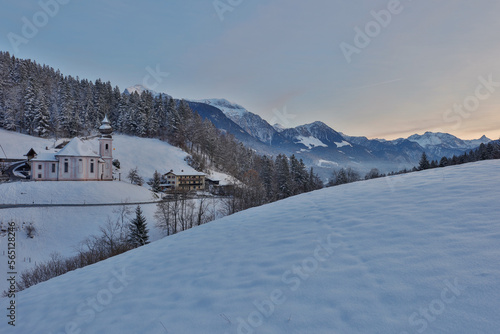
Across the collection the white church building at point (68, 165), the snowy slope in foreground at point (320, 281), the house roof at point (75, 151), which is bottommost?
the snowy slope in foreground at point (320, 281)

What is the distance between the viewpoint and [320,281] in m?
3.70

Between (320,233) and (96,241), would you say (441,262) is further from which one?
(96,241)

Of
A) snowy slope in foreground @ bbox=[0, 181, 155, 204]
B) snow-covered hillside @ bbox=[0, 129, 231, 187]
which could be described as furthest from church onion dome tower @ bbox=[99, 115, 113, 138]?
snowy slope in foreground @ bbox=[0, 181, 155, 204]

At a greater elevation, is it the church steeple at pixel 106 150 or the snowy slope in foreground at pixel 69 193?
the church steeple at pixel 106 150

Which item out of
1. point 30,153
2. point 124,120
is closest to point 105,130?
point 30,153

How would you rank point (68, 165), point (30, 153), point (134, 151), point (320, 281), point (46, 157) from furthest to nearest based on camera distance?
1. point (134, 151)
2. point (30, 153)
3. point (68, 165)
4. point (46, 157)
5. point (320, 281)

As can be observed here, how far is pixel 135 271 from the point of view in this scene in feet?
20.5

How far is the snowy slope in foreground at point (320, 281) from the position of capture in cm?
282

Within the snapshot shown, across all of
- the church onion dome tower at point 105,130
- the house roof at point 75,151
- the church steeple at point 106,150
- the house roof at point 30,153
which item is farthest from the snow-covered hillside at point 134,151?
the house roof at point 75,151

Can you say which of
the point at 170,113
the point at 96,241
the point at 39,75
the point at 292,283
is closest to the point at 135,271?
the point at 292,283

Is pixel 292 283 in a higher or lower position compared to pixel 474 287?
lower

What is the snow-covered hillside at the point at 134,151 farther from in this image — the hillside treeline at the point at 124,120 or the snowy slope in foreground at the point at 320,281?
the snowy slope in foreground at the point at 320,281

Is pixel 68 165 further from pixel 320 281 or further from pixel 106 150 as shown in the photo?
pixel 320 281

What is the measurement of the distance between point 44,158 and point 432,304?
6063 cm
